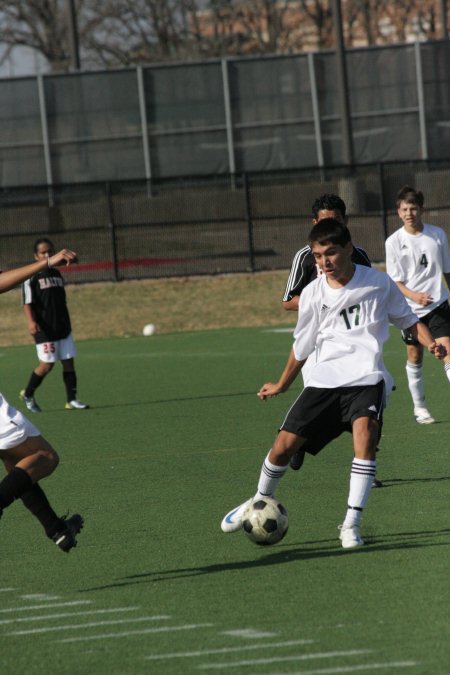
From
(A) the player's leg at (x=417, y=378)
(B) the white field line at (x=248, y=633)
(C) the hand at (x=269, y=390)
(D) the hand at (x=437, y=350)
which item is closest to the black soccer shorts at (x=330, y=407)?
(C) the hand at (x=269, y=390)

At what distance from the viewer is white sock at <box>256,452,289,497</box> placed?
701cm

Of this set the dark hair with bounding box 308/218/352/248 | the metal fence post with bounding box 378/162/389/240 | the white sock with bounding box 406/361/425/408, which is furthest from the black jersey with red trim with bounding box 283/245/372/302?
the metal fence post with bounding box 378/162/389/240

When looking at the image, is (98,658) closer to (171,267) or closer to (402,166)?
(171,267)

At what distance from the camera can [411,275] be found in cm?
1107

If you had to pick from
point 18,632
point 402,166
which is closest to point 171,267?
point 402,166

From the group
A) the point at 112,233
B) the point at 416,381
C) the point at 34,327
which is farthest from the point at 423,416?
the point at 112,233

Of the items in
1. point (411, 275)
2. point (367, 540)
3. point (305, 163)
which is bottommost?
point (367, 540)

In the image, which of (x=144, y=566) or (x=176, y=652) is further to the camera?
(x=144, y=566)

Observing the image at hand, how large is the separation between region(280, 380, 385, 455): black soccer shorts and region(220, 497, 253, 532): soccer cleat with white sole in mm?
594

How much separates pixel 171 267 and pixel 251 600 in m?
21.9

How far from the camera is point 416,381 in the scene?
11.3 metres

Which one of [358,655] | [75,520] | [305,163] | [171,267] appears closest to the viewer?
[358,655]

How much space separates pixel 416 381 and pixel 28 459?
18.4ft

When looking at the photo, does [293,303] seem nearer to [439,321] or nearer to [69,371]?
[439,321]
